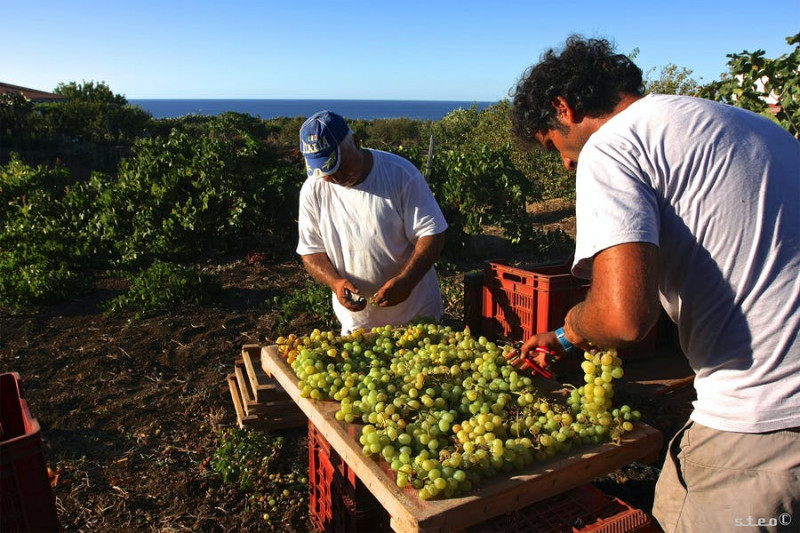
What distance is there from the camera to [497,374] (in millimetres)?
2457

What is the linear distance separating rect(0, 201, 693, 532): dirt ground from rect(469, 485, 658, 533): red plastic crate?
5.76ft

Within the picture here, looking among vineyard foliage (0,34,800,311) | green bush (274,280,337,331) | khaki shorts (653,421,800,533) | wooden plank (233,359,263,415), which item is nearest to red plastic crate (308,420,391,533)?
wooden plank (233,359,263,415)

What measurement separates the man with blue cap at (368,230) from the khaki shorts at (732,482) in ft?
5.72

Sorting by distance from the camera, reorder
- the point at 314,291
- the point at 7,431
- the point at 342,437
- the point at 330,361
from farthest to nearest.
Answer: the point at 314,291 → the point at 330,361 → the point at 7,431 → the point at 342,437

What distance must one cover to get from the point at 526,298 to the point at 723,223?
3053mm

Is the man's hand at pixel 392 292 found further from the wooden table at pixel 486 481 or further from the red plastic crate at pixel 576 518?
the red plastic crate at pixel 576 518

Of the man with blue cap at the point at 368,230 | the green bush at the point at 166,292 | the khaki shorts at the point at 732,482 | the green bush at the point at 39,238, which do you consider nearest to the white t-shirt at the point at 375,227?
the man with blue cap at the point at 368,230

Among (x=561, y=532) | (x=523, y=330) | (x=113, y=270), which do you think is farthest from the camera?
(x=113, y=270)

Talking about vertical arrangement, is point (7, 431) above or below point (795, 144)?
below

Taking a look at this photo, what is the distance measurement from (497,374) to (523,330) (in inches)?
100

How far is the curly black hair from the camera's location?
213 cm

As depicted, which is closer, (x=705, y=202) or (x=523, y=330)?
(x=705, y=202)

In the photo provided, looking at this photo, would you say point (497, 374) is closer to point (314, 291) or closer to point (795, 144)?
point (795, 144)

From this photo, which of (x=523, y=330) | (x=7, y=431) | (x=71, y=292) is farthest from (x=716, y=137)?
(x=71, y=292)
